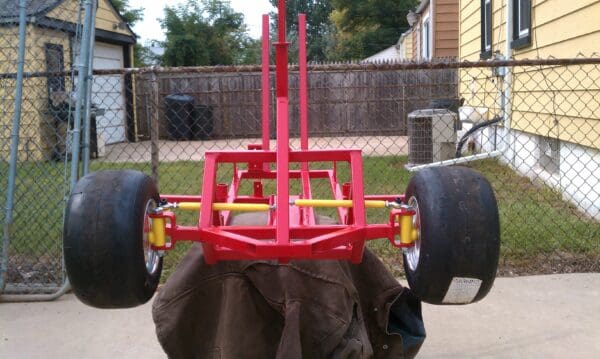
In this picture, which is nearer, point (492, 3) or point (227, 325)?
point (227, 325)

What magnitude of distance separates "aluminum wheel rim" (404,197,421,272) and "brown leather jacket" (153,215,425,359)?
0.95 feet

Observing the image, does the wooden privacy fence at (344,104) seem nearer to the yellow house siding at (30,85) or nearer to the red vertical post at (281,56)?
the yellow house siding at (30,85)

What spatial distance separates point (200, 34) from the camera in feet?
99.4

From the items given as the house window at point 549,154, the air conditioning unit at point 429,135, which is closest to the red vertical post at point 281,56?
the house window at point 549,154

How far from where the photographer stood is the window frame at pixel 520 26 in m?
8.42

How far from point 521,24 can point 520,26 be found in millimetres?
72

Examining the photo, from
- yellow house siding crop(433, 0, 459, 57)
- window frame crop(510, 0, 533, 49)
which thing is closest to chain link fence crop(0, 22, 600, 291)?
window frame crop(510, 0, 533, 49)

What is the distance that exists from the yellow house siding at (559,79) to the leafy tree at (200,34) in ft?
68.2

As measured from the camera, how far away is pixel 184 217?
662 cm

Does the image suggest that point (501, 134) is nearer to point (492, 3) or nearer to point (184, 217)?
point (492, 3)

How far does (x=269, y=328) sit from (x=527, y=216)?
446cm

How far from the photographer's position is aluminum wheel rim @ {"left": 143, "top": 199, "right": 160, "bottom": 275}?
2291mm

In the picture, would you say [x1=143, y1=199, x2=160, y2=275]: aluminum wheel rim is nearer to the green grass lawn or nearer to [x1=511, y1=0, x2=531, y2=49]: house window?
the green grass lawn

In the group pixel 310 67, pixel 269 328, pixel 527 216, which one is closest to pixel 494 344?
pixel 269 328
